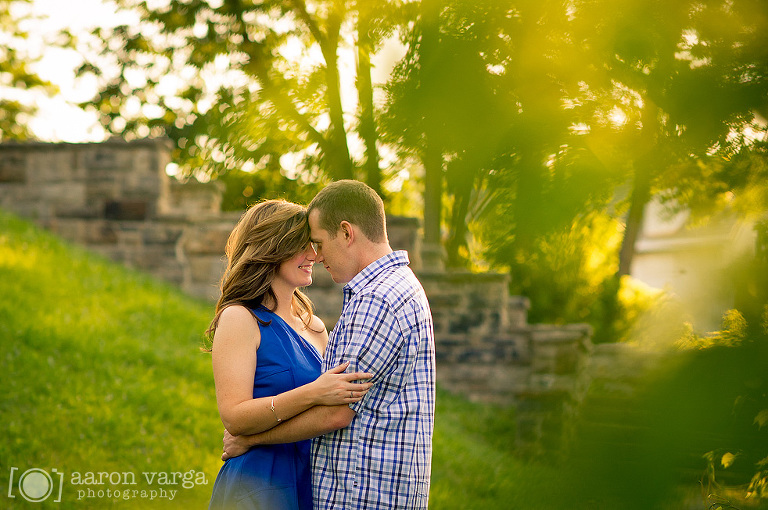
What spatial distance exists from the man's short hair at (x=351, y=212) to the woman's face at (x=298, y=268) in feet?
1.24

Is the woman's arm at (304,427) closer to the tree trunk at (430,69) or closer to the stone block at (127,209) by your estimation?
the tree trunk at (430,69)

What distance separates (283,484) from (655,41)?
2.24 meters

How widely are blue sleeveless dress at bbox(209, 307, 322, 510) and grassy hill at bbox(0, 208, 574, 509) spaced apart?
0.93m

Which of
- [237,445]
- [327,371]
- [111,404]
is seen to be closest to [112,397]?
[111,404]

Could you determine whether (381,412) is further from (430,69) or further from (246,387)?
(430,69)

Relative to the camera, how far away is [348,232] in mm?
A: 2584

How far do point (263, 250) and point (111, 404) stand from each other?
10.0 feet

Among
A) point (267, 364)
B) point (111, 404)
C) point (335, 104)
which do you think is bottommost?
point (111, 404)

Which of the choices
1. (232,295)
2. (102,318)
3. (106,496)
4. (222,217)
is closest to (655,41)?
(232,295)

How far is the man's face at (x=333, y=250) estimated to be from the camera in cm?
262

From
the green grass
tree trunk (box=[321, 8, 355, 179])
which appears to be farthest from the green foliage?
tree trunk (box=[321, 8, 355, 179])

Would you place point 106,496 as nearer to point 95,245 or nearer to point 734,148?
point 734,148

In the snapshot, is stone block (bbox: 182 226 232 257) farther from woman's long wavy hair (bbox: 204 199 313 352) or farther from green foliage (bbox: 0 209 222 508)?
woman's long wavy hair (bbox: 204 199 313 352)

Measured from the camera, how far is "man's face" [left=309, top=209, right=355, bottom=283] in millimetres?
2619
